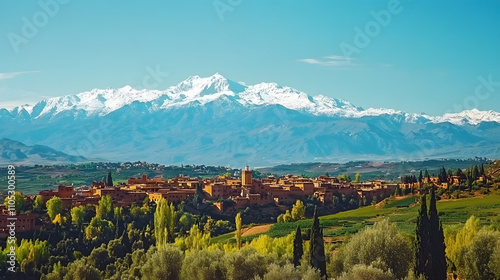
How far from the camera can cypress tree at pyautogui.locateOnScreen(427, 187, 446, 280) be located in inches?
1793

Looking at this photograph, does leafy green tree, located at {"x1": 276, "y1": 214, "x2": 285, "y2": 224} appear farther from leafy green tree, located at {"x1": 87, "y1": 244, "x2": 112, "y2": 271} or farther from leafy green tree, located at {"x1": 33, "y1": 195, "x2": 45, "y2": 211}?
leafy green tree, located at {"x1": 33, "y1": 195, "x2": 45, "y2": 211}

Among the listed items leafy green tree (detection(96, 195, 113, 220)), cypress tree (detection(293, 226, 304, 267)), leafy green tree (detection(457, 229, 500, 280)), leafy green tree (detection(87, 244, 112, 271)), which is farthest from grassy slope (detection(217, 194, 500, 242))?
cypress tree (detection(293, 226, 304, 267))

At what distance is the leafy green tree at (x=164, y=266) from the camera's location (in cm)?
5394

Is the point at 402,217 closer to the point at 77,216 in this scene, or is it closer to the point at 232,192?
the point at 232,192

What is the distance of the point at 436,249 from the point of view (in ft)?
150

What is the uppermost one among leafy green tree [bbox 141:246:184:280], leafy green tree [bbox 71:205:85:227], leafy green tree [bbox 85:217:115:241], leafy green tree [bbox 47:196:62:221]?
leafy green tree [bbox 47:196:62:221]

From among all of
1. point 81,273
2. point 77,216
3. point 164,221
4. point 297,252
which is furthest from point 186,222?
point 297,252

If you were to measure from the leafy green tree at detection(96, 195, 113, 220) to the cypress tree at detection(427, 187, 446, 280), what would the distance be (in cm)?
5563

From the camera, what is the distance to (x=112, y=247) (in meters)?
75.5

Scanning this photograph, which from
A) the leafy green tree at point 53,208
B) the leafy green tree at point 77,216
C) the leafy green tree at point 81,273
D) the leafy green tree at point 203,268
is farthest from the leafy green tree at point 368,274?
the leafy green tree at point 53,208

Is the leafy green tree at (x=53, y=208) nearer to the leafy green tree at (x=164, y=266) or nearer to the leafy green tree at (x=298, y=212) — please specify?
the leafy green tree at (x=298, y=212)

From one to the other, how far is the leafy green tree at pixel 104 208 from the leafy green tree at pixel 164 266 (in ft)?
127

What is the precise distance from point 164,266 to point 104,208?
4150 centimetres

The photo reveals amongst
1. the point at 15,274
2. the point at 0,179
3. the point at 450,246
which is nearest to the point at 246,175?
the point at 15,274
